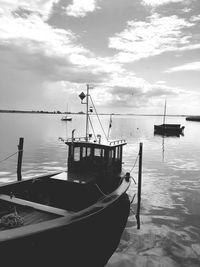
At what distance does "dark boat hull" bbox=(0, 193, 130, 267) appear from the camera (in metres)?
6.20

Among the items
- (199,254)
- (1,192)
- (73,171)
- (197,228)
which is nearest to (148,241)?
(199,254)

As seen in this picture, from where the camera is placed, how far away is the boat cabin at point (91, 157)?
39.3 feet

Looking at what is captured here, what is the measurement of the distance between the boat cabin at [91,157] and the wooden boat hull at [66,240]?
195 centimetres

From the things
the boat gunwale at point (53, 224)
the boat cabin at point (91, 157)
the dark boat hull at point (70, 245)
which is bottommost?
the dark boat hull at point (70, 245)

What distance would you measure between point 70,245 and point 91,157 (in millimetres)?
5401

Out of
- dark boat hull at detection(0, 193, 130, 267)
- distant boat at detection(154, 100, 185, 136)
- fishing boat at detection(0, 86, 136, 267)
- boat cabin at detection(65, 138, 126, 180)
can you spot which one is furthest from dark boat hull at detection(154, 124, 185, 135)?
dark boat hull at detection(0, 193, 130, 267)

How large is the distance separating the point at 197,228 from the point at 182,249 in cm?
245

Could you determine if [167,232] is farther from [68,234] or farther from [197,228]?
[68,234]

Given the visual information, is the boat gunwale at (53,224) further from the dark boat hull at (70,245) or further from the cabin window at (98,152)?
the cabin window at (98,152)

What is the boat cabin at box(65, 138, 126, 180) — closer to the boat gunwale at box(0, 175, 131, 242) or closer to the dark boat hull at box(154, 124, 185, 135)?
the boat gunwale at box(0, 175, 131, 242)

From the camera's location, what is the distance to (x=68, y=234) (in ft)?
23.9

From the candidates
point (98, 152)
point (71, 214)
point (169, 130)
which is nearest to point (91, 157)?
point (98, 152)

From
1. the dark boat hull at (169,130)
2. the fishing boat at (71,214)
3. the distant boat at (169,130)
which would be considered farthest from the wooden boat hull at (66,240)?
the dark boat hull at (169,130)

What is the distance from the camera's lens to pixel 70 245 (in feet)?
25.1
